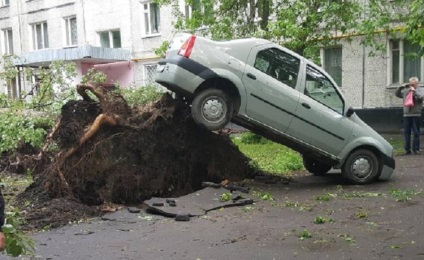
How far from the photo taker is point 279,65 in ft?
27.9

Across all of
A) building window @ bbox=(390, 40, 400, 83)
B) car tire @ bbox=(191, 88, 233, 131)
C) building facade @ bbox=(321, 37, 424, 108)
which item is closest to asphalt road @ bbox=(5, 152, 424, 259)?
car tire @ bbox=(191, 88, 233, 131)

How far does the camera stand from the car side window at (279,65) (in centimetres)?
835

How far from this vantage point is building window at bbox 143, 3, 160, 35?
2769 centimetres

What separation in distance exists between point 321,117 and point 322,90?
54 cm

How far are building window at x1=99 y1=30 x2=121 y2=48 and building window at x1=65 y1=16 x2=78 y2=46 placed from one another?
2184 mm

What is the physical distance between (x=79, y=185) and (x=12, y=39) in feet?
106

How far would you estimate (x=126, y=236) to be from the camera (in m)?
Answer: 6.07

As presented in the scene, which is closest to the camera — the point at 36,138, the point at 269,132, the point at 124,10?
the point at 269,132

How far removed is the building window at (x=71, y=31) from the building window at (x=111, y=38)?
2.18 m

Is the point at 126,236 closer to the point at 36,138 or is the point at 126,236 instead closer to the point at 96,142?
the point at 96,142

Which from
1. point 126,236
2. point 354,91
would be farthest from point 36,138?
point 354,91

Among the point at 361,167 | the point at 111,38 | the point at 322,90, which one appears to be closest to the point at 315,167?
the point at 361,167

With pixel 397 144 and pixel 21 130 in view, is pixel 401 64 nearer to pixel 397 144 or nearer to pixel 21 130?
pixel 397 144

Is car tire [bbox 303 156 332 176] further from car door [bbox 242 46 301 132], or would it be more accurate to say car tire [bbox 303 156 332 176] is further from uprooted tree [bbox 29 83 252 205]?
uprooted tree [bbox 29 83 252 205]
